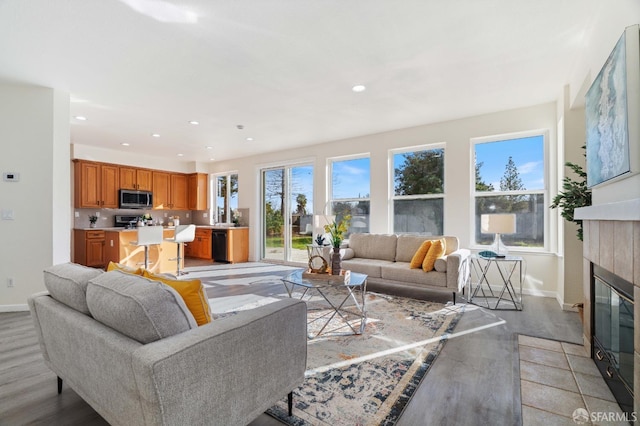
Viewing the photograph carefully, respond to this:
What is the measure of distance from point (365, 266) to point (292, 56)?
9.49ft

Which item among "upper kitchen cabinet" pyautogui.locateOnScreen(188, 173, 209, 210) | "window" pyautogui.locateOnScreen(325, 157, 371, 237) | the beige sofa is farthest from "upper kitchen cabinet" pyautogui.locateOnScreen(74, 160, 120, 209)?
the beige sofa

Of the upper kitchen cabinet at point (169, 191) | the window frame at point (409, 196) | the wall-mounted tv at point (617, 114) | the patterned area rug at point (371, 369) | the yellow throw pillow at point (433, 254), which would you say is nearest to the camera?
the wall-mounted tv at point (617, 114)

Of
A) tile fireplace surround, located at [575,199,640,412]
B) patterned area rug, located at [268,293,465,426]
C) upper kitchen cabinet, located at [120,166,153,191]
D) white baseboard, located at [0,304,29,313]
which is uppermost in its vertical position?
upper kitchen cabinet, located at [120,166,153,191]

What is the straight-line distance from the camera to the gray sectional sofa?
1.09 meters

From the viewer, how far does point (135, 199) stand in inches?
286

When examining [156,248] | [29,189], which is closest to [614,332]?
[29,189]

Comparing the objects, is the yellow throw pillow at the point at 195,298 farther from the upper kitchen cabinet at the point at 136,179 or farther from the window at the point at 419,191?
the upper kitchen cabinet at the point at 136,179

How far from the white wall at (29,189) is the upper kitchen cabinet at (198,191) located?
15.2 feet

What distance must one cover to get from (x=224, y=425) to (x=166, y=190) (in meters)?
7.83

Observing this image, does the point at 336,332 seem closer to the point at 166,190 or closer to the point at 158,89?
the point at 158,89

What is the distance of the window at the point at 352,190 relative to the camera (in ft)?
19.5

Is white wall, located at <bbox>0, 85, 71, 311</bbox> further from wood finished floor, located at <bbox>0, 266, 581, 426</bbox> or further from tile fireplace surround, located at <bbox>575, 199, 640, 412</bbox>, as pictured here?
tile fireplace surround, located at <bbox>575, 199, 640, 412</bbox>

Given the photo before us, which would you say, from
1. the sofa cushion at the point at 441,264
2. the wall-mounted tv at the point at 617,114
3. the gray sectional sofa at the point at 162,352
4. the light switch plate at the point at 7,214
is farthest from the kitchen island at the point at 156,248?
the wall-mounted tv at the point at 617,114

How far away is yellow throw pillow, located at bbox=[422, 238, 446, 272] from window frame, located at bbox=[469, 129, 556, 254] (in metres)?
1.06
